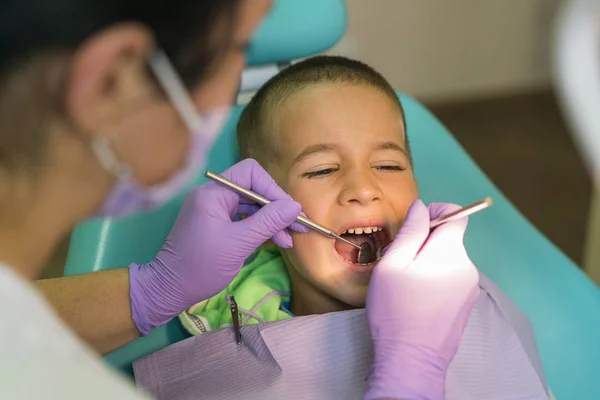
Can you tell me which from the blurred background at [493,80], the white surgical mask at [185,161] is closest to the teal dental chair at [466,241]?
the white surgical mask at [185,161]

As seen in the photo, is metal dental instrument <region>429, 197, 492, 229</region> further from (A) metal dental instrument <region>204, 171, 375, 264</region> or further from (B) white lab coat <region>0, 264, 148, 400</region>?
(B) white lab coat <region>0, 264, 148, 400</region>

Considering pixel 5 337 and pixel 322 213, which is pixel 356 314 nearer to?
pixel 322 213

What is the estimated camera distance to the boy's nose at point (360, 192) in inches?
42.9

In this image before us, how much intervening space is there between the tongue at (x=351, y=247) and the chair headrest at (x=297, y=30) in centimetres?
49

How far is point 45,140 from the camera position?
56cm

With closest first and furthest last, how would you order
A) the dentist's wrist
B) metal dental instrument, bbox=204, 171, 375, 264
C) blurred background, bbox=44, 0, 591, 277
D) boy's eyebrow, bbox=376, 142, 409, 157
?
the dentist's wrist → metal dental instrument, bbox=204, 171, 375, 264 → boy's eyebrow, bbox=376, 142, 409, 157 → blurred background, bbox=44, 0, 591, 277

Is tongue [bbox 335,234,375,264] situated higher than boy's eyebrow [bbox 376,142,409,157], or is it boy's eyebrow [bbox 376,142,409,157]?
boy's eyebrow [bbox 376,142,409,157]

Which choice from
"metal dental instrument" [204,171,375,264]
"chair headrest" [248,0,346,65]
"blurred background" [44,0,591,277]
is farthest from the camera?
"blurred background" [44,0,591,277]

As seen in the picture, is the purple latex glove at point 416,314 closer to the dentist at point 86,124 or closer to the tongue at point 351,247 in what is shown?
the tongue at point 351,247

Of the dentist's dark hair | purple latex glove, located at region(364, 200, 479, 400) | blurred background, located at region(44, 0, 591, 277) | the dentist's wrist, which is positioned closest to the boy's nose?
purple latex glove, located at region(364, 200, 479, 400)

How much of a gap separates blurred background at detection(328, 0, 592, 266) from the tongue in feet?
5.14

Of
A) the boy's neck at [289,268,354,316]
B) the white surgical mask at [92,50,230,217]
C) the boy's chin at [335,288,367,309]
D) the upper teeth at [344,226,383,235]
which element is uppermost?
the white surgical mask at [92,50,230,217]

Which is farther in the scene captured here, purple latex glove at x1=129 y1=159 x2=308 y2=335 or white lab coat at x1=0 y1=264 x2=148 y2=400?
purple latex glove at x1=129 y1=159 x2=308 y2=335

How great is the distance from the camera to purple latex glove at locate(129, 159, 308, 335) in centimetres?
106
